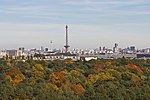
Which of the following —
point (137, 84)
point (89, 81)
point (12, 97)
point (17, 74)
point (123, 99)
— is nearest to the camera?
point (123, 99)

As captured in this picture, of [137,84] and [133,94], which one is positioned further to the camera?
[137,84]

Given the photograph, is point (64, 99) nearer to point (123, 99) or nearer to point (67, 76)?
point (123, 99)

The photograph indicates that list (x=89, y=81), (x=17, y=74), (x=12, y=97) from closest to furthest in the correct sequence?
(x=12, y=97), (x=89, y=81), (x=17, y=74)

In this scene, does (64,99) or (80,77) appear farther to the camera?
(80,77)

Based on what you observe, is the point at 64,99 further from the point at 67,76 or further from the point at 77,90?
the point at 67,76

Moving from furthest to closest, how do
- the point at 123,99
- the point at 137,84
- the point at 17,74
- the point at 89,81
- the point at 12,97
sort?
the point at 17,74 → the point at 89,81 → the point at 137,84 → the point at 12,97 → the point at 123,99

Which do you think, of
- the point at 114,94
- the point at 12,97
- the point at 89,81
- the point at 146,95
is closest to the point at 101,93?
the point at 114,94

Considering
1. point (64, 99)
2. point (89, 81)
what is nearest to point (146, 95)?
point (64, 99)

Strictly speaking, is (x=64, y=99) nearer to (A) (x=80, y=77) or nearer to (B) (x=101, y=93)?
(B) (x=101, y=93)
